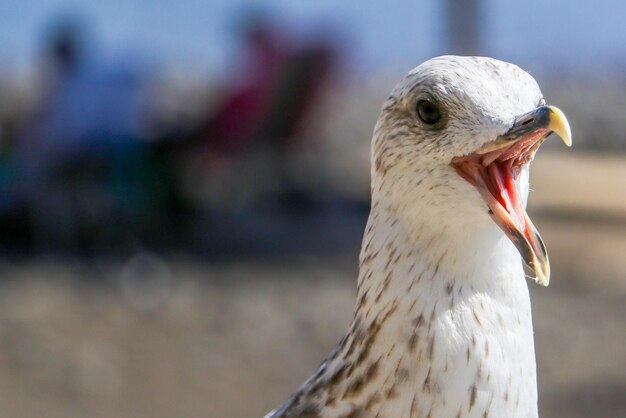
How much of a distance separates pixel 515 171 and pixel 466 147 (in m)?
0.10

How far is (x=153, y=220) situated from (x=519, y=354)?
550cm

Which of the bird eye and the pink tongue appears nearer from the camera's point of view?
the pink tongue

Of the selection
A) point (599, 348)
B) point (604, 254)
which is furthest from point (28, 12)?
point (599, 348)

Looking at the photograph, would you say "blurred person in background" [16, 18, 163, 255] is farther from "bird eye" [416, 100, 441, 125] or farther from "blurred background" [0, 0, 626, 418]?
"bird eye" [416, 100, 441, 125]

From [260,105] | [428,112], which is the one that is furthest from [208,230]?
[428,112]

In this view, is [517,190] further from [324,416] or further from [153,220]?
[153,220]

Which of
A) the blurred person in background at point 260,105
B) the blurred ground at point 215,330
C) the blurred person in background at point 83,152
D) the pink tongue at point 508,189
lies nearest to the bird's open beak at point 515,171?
the pink tongue at point 508,189

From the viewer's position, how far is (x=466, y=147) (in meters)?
2.05

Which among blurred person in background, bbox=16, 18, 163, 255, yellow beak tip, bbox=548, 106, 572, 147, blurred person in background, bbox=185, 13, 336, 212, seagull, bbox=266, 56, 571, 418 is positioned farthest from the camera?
blurred person in background, bbox=185, 13, 336, 212

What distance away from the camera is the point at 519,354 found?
2.09 m

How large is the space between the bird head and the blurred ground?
2.98 metres

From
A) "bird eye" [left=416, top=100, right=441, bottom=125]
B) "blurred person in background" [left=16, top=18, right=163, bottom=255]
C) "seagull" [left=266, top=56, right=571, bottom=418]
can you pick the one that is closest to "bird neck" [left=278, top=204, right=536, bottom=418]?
"seagull" [left=266, top=56, right=571, bottom=418]

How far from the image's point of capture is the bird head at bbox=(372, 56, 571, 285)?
1.99 m

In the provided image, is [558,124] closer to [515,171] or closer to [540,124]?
[540,124]
